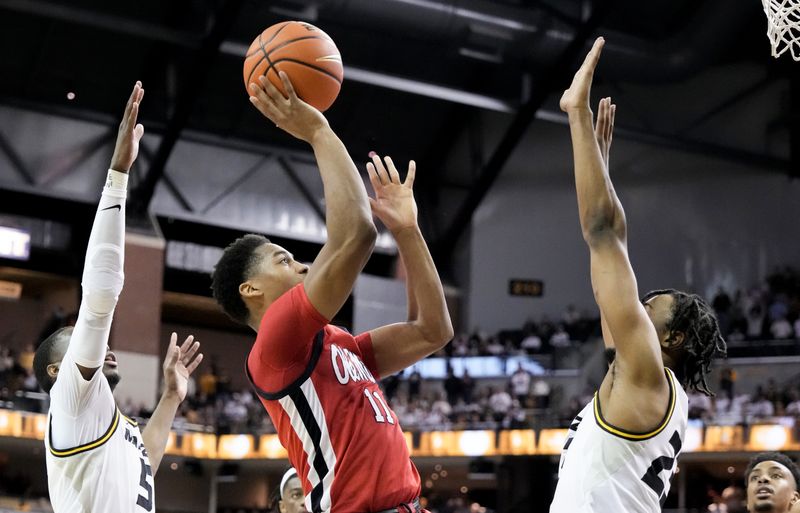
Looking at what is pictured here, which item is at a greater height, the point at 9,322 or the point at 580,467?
the point at 9,322

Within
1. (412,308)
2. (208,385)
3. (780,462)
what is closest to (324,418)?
(412,308)

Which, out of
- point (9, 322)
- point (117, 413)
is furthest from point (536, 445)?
point (117, 413)

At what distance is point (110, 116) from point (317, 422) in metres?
22.8

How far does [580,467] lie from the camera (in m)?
3.75

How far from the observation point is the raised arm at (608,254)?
358cm

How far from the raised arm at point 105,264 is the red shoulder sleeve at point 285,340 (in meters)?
0.59

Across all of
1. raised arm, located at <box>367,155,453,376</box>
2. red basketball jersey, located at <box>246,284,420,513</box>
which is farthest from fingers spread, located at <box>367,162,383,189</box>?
red basketball jersey, located at <box>246,284,420,513</box>

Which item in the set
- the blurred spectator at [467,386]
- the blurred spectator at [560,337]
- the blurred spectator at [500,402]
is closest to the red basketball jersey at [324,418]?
the blurred spectator at [500,402]

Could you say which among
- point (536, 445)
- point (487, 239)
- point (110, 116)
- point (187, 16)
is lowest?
point (536, 445)

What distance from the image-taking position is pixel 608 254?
145 inches

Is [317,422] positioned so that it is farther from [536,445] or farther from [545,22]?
[545,22]

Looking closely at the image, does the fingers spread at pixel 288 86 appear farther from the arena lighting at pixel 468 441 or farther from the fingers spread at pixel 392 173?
the arena lighting at pixel 468 441

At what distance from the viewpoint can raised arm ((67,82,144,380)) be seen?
13.0ft

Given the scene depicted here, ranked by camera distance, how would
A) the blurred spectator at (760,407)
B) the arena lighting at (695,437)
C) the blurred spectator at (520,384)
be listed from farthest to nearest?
the blurred spectator at (520,384) → the arena lighting at (695,437) → the blurred spectator at (760,407)
